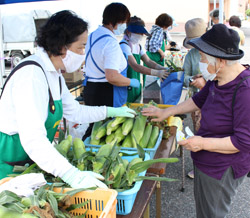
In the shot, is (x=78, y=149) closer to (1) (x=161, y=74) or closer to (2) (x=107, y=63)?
(2) (x=107, y=63)

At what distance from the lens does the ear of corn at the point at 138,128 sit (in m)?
2.16

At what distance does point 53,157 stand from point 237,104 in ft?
3.64

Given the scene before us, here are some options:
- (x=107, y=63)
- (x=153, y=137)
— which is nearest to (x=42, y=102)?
(x=153, y=137)

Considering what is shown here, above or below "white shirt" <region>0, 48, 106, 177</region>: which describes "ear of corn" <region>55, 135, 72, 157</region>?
below

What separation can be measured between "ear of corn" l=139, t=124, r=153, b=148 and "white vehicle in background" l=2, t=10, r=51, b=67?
10.0 meters

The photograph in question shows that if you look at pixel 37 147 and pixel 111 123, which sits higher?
pixel 37 147

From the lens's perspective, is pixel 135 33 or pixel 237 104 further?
pixel 135 33

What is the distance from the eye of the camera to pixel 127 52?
153 inches

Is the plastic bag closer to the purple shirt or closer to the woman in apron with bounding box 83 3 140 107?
the woman in apron with bounding box 83 3 140 107

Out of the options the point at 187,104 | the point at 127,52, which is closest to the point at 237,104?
the point at 187,104

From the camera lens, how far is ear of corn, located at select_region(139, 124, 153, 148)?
214 centimetres

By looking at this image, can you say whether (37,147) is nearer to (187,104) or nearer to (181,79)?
(187,104)

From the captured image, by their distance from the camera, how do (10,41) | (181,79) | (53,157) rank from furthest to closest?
1. (10,41)
2. (181,79)
3. (53,157)

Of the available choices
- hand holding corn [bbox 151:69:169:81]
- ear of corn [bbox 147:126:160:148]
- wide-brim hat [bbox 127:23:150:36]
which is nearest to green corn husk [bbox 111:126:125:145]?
ear of corn [bbox 147:126:160:148]
